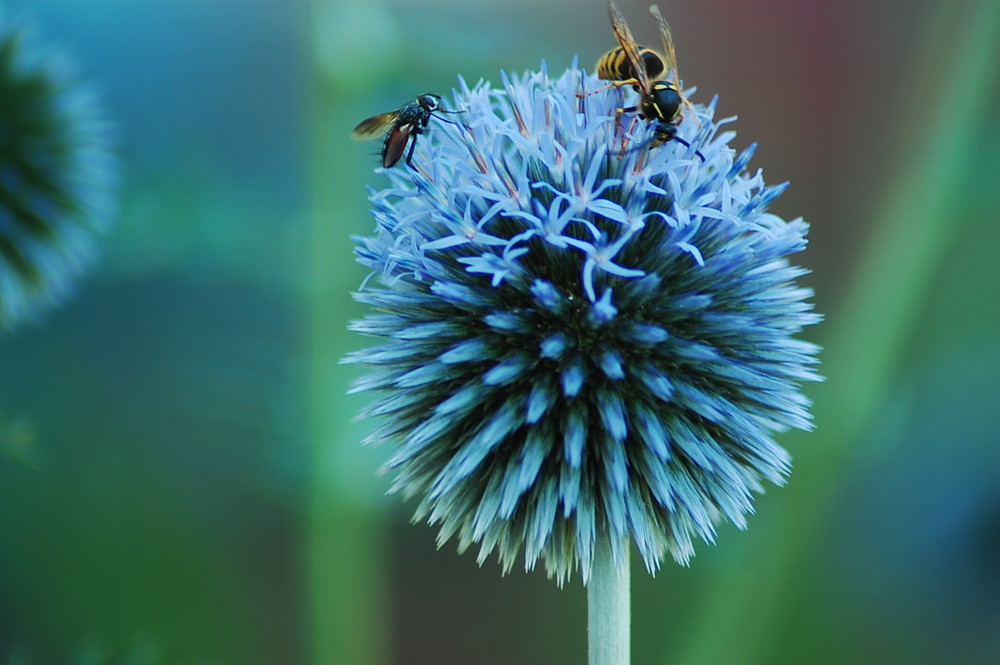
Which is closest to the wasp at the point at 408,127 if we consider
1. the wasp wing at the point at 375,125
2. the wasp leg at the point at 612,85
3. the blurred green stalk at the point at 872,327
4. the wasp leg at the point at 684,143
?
the wasp wing at the point at 375,125

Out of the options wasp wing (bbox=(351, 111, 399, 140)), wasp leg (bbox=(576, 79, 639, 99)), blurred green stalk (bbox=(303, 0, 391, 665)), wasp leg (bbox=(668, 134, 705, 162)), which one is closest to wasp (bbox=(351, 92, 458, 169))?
wasp wing (bbox=(351, 111, 399, 140))

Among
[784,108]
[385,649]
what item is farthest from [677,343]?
[385,649]

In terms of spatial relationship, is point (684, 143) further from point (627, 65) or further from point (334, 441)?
point (334, 441)

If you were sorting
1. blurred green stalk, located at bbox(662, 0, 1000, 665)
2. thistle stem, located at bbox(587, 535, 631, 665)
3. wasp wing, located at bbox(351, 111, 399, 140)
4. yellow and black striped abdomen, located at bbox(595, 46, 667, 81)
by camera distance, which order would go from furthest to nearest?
blurred green stalk, located at bbox(662, 0, 1000, 665) → wasp wing, located at bbox(351, 111, 399, 140) → yellow and black striped abdomen, located at bbox(595, 46, 667, 81) → thistle stem, located at bbox(587, 535, 631, 665)

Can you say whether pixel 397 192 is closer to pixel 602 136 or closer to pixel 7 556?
pixel 602 136

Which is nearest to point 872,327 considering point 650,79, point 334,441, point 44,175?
point 650,79

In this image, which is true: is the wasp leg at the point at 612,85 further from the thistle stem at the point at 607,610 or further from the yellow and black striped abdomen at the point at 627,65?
the thistle stem at the point at 607,610

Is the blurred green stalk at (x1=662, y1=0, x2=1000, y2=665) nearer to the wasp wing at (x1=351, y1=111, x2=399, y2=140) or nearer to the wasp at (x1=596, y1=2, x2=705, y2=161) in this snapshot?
the wasp at (x1=596, y1=2, x2=705, y2=161)

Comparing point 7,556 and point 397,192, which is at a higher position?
point 397,192

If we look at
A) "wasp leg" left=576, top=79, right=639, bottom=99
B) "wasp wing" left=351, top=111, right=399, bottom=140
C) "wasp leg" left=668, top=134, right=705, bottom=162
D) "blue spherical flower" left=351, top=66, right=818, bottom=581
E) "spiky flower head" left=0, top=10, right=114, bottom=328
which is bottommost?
"blue spherical flower" left=351, top=66, right=818, bottom=581
